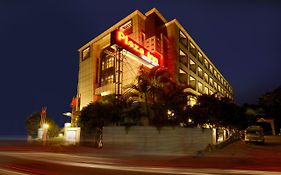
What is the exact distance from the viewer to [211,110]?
27641 millimetres

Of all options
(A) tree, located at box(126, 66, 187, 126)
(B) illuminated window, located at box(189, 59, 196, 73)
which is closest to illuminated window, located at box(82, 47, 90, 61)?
(B) illuminated window, located at box(189, 59, 196, 73)

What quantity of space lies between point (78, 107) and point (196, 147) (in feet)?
83.9

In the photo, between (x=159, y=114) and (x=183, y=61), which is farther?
(x=183, y=61)

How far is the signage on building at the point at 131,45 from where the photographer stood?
25.0m

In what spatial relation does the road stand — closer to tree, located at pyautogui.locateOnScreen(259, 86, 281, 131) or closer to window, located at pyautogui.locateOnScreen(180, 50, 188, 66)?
window, located at pyautogui.locateOnScreen(180, 50, 188, 66)

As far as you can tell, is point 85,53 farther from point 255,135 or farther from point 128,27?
point 255,135

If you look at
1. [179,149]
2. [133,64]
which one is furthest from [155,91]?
[133,64]

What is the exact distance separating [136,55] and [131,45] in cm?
125

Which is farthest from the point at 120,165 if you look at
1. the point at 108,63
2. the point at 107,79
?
the point at 108,63

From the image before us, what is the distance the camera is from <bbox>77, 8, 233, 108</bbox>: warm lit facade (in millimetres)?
28795

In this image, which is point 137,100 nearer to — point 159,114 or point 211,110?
point 159,114

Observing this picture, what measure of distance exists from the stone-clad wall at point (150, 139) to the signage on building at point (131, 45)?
10780 millimetres

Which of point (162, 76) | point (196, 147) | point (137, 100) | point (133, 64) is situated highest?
point (133, 64)

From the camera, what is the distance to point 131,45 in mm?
27266
